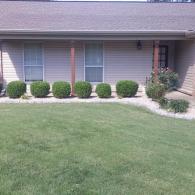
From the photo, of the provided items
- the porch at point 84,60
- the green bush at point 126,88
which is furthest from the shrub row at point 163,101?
the porch at point 84,60

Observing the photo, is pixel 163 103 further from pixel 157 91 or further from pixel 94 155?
pixel 94 155

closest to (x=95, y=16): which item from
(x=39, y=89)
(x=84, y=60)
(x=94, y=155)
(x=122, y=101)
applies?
(x=84, y=60)

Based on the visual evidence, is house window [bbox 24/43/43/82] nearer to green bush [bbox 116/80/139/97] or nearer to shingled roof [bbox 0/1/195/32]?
shingled roof [bbox 0/1/195/32]

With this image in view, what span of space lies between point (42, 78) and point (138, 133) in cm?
933

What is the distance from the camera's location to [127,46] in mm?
16094

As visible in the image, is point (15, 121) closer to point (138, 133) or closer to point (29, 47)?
point (138, 133)

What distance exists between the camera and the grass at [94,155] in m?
4.36

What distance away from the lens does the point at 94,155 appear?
5.57 m

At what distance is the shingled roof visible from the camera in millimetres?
15234

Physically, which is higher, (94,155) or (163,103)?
(163,103)

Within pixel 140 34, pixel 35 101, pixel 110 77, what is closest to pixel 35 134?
pixel 35 101

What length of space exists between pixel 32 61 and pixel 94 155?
10.9 meters

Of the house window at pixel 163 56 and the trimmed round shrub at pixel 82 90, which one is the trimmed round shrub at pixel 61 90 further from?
the house window at pixel 163 56

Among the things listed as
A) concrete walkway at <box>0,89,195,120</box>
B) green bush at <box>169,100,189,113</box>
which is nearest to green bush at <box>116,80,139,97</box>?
concrete walkway at <box>0,89,195,120</box>
